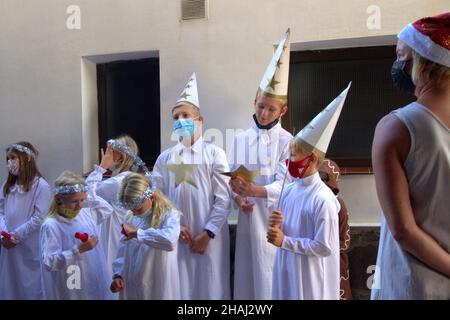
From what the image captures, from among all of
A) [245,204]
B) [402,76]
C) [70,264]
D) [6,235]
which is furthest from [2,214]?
[402,76]

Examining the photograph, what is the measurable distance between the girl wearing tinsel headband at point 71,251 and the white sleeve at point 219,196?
762 millimetres

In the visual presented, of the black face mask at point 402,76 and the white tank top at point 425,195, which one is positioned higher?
the black face mask at point 402,76

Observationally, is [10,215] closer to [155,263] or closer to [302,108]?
[155,263]

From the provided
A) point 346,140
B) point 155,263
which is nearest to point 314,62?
point 346,140

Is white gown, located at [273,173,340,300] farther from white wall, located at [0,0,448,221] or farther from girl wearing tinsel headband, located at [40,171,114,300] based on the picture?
white wall, located at [0,0,448,221]

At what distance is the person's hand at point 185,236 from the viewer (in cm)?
292

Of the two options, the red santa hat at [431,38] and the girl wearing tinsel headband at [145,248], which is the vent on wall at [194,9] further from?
the red santa hat at [431,38]

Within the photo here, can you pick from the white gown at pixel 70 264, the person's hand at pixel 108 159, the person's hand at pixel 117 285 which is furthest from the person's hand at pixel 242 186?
the person's hand at pixel 108 159

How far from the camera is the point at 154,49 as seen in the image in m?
3.87

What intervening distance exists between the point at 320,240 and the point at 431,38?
123 cm

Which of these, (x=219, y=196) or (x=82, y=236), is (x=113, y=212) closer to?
(x=82, y=236)

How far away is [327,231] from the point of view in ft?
7.32

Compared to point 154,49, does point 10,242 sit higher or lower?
lower

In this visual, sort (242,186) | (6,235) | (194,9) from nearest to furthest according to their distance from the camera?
(242,186), (6,235), (194,9)
